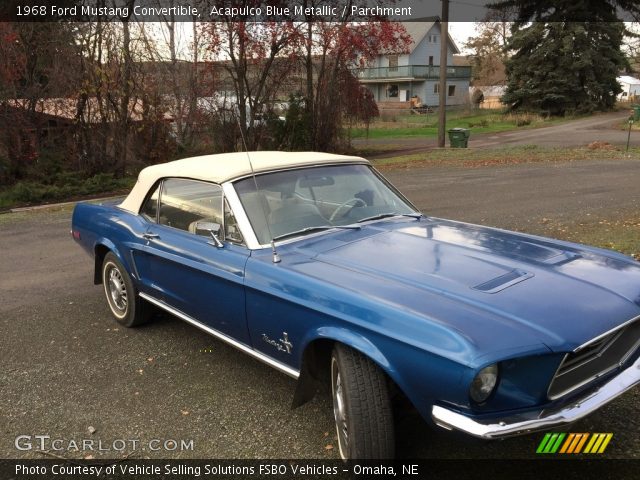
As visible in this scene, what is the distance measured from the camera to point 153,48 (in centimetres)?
1533

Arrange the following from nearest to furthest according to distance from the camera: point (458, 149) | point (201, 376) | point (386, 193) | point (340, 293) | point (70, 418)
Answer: point (340, 293) → point (70, 418) → point (201, 376) → point (386, 193) → point (458, 149)

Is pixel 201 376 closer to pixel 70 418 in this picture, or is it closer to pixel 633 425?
pixel 70 418

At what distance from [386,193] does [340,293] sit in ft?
5.54

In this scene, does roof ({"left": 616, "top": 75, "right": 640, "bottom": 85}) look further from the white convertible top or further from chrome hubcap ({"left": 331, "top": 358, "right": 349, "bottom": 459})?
chrome hubcap ({"left": 331, "top": 358, "right": 349, "bottom": 459})

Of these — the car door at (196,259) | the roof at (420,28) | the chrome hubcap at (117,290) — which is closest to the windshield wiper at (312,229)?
the car door at (196,259)

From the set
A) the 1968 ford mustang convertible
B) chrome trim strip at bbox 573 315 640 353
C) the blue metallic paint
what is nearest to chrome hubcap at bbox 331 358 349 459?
the 1968 ford mustang convertible

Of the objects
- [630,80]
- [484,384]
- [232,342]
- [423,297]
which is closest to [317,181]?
[232,342]

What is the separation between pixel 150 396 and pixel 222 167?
1.63 m

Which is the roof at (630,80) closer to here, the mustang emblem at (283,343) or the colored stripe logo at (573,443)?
the colored stripe logo at (573,443)

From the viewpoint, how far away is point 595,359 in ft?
8.38

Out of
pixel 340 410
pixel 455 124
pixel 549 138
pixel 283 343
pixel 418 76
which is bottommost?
pixel 340 410

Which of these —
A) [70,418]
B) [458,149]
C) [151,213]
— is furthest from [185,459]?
[458,149]

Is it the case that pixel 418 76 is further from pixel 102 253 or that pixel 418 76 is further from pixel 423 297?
pixel 423 297

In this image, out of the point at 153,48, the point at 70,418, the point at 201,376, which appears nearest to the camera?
the point at 70,418
